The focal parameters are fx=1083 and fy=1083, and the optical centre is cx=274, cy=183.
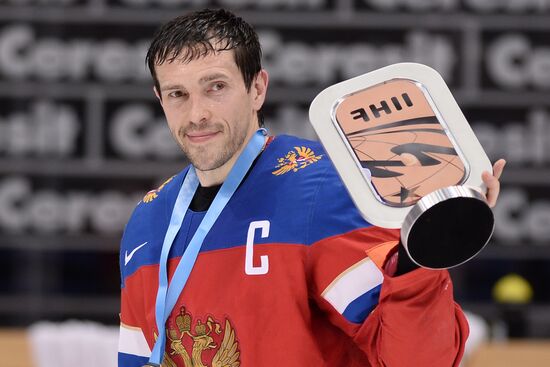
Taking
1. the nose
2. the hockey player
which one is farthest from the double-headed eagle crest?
the nose

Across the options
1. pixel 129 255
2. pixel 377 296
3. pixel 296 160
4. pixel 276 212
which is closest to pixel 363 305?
pixel 377 296

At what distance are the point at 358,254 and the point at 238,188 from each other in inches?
14.2

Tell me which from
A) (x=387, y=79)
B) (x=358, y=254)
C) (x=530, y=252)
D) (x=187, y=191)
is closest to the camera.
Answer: (x=387, y=79)

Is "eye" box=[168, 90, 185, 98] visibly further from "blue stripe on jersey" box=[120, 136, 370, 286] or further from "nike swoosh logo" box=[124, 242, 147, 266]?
"nike swoosh logo" box=[124, 242, 147, 266]

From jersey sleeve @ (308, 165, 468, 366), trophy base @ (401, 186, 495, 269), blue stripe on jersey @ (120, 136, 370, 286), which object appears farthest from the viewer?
blue stripe on jersey @ (120, 136, 370, 286)

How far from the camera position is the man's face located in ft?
7.04

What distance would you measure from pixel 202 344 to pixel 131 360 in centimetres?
31

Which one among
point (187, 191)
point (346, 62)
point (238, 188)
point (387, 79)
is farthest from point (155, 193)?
point (346, 62)

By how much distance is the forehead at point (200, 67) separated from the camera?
214 cm

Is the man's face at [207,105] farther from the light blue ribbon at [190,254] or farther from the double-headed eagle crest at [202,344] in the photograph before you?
the double-headed eagle crest at [202,344]

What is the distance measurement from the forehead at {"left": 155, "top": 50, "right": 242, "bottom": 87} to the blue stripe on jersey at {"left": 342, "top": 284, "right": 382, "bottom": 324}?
53cm

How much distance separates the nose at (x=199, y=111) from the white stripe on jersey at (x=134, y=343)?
0.55 m

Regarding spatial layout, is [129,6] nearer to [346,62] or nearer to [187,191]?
[346,62]

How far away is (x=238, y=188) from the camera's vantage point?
89.0 inches
